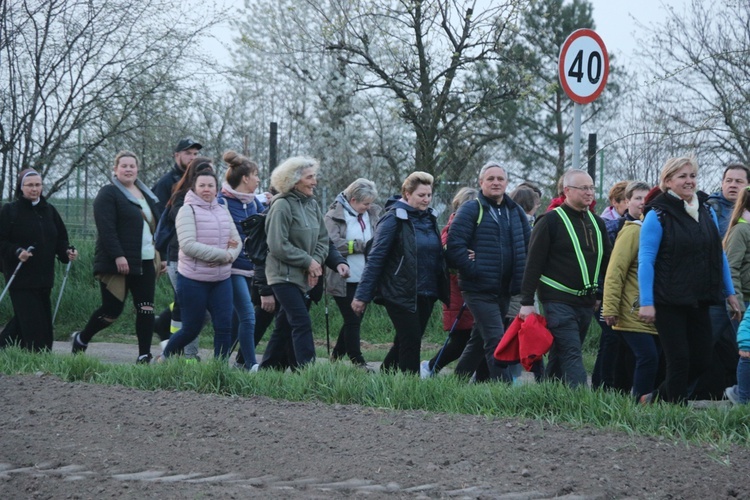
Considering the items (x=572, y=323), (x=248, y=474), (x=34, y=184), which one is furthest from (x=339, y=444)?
(x=34, y=184)

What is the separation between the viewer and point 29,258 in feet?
32.0

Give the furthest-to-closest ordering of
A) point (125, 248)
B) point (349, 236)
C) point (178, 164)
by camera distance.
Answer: point (178, 164) → point (349, 236) → point (125, 248)

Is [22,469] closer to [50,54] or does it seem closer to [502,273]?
[502,273]

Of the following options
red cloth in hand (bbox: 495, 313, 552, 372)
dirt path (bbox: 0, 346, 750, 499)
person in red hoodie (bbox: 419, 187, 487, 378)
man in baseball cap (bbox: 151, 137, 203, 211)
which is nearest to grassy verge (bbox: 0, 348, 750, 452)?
dirt path (bbox: 0, 346, 750, 499)

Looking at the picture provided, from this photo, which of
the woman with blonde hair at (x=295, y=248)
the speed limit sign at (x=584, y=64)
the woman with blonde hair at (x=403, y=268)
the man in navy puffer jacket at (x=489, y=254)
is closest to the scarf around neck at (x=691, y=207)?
the man in navy puffer jacket at (x=489, y=254)

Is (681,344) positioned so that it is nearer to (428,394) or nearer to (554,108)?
(428,394)

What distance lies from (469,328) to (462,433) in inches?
155

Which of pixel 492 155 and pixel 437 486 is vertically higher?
pixel 492 155

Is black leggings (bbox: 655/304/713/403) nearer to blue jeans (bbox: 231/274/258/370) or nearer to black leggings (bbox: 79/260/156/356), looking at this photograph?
blue jeans (bbox: 231/274/258/370)

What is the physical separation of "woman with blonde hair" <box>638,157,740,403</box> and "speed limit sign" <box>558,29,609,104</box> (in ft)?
8.73

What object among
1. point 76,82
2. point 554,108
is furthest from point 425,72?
point 554,108

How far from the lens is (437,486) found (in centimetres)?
473

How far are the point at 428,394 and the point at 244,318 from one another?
320 centimetres

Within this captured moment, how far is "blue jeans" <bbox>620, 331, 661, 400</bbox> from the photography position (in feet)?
25.8
